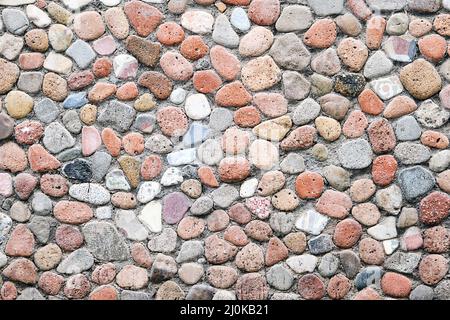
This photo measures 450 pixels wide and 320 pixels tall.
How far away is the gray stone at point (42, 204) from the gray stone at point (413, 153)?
1.12 metres

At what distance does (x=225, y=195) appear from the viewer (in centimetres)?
193

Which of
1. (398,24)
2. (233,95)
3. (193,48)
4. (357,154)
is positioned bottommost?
(357,154)

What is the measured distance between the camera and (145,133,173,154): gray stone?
194cm

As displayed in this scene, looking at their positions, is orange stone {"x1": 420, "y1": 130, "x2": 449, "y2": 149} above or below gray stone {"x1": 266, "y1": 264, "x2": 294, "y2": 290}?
above

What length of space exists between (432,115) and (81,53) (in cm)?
112

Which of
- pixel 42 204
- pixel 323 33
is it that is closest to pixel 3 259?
pixel 42 204

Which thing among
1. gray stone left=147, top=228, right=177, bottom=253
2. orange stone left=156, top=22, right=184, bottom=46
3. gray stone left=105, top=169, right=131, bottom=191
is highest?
orange stone left=156, top=22, right=184, bottom=46

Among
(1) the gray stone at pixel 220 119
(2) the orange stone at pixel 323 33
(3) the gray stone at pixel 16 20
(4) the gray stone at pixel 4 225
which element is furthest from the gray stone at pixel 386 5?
(4) the gray stone at pixel 4 225

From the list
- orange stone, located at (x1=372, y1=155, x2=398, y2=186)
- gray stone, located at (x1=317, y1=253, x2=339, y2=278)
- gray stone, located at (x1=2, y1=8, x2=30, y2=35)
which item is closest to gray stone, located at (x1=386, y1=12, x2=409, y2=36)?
orange stone, located at (x1=372, y1=155, x2=398, y2=186)

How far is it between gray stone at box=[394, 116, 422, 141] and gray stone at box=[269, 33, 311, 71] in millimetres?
347

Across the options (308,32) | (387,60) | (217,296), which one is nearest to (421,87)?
(387,60)

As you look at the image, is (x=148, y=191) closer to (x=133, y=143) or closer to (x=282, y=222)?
(x=133, y=143)

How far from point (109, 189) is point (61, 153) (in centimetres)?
19

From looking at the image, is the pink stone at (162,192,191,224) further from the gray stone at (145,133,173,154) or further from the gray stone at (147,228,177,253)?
the gray stone at (145,133,173,154)
